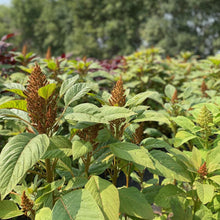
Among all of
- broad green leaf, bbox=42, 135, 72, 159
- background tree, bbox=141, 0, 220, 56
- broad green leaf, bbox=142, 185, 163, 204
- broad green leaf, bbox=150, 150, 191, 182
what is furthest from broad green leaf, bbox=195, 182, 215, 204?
background tree, bbox=141, 0, 220, 56

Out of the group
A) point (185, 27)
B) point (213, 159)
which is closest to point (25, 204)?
point (213, 159)

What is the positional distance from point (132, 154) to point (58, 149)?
1.12 feet

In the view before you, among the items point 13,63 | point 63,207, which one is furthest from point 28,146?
point 13,63

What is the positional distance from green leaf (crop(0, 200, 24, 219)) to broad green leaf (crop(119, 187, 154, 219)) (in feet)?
1.63

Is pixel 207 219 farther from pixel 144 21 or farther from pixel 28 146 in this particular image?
pixel 144 21

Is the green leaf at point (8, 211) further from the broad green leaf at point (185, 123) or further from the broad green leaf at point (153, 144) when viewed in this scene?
the broad green leaf at point (185, 123)

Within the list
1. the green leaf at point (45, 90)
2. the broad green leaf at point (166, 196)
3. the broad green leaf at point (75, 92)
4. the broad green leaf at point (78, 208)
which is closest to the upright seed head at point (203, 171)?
the broad green leaf at point (166, 196)

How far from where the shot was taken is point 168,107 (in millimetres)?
2180

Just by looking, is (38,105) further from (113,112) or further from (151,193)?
(151,193)

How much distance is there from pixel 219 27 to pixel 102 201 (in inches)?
1171

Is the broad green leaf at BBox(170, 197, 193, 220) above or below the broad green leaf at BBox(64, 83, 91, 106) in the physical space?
below

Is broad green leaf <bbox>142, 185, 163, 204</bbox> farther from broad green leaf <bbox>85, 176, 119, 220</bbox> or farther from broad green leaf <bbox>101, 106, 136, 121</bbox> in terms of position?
broad green leaf <bbox>101, 106, 136, 121</bbox>

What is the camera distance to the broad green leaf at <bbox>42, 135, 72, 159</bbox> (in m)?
0.97

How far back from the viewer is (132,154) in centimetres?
92
